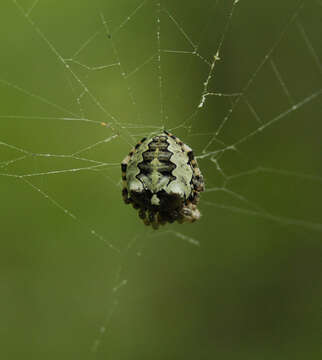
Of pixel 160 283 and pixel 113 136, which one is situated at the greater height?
pixel 113 136

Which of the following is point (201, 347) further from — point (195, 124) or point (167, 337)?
point (195, 124)

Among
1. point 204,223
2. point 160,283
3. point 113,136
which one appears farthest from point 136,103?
point 160,283

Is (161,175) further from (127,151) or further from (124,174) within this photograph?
(127,151)

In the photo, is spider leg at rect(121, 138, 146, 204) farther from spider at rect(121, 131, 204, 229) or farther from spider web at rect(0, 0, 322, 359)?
spider web at rect(0, 0, 322, 359)

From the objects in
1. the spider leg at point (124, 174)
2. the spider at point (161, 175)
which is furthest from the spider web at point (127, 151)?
the spider at point (161, 175)

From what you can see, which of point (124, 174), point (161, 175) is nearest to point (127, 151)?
point (124, 174)

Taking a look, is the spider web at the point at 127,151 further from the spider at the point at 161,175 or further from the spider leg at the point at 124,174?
the spider at the point at 161,175

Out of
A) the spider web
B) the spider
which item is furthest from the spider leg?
the spider web
